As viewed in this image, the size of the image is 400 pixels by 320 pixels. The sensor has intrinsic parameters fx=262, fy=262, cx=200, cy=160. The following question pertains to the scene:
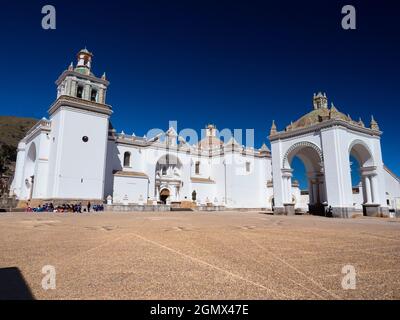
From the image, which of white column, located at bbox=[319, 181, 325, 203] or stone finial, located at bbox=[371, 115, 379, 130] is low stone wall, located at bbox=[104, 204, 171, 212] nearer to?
white column, located at bbox=[319, 181, 325, 203]

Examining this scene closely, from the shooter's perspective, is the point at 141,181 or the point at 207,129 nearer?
the point at 141,181

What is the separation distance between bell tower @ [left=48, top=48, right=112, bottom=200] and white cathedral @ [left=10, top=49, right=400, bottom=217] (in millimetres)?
90

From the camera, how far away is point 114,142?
1264 inches

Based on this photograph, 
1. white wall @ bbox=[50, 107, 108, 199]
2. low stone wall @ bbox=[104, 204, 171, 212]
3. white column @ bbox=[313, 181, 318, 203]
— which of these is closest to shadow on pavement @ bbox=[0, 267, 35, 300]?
low stone wall @ bbox=[104, 204, 171, 212]

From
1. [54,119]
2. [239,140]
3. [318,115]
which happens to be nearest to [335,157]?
[318,115]

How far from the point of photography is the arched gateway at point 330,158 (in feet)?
62.8

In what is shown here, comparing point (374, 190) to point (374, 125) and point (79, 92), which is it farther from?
point (79, 92)

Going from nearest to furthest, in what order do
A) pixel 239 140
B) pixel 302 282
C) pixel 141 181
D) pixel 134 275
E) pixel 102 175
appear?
pixel 302 282, pixel 134 275, pixel 102 175, pixel 141 181, pixel 239 140

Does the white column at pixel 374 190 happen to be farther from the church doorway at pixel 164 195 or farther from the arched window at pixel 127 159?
the arched window at pixel 127 159

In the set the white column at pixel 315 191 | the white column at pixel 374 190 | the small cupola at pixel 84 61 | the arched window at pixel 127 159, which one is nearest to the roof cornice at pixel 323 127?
the white column at pixel 374 190

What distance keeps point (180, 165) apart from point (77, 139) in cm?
1528

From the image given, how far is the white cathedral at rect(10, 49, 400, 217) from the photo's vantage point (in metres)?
20.6
